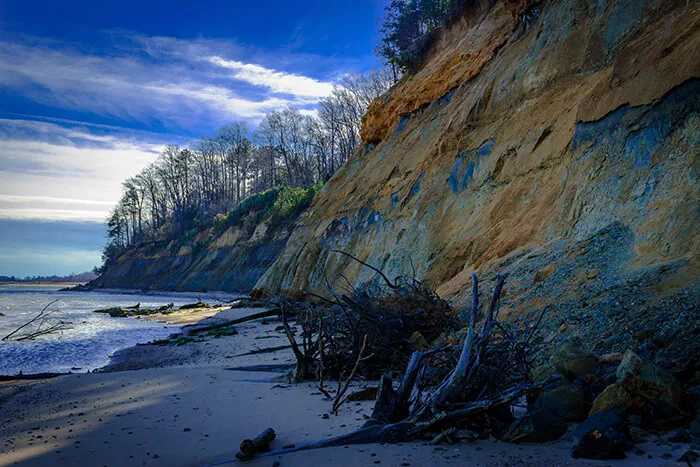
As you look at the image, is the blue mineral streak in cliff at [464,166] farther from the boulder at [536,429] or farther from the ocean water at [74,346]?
the boulder at [536,429]

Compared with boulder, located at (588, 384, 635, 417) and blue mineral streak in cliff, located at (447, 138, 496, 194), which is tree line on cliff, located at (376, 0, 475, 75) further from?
boulder, located at (588, 384, 635, 417)

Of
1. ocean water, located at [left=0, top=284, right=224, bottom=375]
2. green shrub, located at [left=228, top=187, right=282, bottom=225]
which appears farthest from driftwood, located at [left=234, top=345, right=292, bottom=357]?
green shrub, located at [left=228, top=187, right=282, bottom=225]

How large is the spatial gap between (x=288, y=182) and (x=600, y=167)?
44.0 m

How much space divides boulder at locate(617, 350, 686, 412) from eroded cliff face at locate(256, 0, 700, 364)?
808mm

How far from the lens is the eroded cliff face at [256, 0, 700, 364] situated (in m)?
4.84

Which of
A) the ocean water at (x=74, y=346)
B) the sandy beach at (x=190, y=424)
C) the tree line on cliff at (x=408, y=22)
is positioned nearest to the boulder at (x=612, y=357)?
the sandy beach at (x=190, y=424)

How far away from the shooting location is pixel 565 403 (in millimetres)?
2797

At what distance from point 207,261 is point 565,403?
127 feet

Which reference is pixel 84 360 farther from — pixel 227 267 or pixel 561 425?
pixel 227 267

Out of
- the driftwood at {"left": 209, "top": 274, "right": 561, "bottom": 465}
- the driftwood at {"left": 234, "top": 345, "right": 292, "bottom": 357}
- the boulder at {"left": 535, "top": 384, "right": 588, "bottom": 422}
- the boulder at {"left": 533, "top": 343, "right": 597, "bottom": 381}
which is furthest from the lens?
the driftwood at {"left": 234, "top": 345, "right": 292, "bottom": 357}

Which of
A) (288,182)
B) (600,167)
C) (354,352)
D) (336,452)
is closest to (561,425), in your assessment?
(336,452)

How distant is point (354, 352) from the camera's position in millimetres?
4961

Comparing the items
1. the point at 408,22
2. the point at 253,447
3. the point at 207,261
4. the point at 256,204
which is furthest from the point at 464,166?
the point at 207,261

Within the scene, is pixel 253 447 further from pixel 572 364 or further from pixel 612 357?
pixel 612 357
